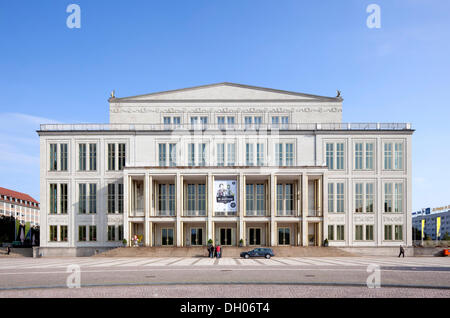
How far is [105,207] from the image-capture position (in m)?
53.5

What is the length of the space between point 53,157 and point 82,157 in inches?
147

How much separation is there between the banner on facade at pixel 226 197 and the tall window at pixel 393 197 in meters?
19.2

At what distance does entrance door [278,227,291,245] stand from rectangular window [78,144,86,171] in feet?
85.9

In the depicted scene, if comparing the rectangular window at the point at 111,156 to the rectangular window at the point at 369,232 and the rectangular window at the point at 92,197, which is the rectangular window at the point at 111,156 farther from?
the rectangular window at the point at 369,232

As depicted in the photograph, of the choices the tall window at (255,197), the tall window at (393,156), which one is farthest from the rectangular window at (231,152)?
the tall window at (393,156)

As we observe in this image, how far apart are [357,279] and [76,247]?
42390mm

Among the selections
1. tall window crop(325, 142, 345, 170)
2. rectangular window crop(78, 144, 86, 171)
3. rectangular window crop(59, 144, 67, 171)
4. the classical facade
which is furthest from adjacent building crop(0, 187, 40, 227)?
tall window crop(325, 142, 345, 170)

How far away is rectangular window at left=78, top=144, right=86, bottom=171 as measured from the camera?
2130 inches

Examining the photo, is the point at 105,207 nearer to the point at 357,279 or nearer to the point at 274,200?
the point at 274,200

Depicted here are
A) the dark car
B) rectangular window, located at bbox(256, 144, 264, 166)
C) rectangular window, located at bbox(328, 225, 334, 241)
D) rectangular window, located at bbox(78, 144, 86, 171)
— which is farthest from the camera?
rectangular window, located at bbox(78, 144, 86, 171)

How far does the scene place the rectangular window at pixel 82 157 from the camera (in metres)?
54.1

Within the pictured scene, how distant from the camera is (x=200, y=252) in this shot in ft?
151

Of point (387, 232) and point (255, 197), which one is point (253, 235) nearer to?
point (255, 197)

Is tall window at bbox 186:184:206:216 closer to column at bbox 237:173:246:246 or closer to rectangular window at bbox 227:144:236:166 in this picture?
rectangular window at bbox 227:144:236:166
